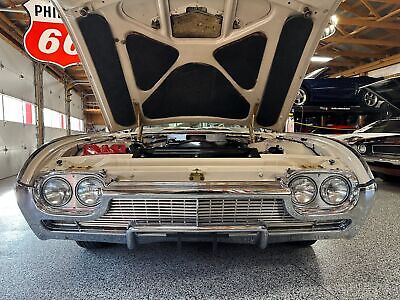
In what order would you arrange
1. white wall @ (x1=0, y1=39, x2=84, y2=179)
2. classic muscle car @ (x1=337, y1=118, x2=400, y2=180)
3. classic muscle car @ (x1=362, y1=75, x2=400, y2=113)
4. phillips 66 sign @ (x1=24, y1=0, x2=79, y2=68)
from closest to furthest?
classic muscle car @ (x1=362, y1=75, x2=400, y2=113) → classic muscle car @ (x1=337, y1=118, x2=400, y2=180) → phillips 66 sign @ (x1=24, y1=0, x2=79, y2=68) → white wall @ (x1=0, y1=39, x2=84, y2=179)

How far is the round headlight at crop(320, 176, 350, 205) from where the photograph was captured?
59.4 inches

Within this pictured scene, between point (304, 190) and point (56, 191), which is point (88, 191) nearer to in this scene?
point (56, 191)

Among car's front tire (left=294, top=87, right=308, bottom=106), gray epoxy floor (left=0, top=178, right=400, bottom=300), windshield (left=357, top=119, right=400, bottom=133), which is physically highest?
car's front tire (left=294, top=87, right=308, bottom=106)

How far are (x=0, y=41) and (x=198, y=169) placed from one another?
6.63 metres

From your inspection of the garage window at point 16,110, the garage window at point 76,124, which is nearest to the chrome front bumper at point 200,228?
the garage window at point 16,110

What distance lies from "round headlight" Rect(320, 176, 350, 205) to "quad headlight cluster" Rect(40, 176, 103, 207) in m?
1.06

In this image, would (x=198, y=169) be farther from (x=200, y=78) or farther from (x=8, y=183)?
(x=8, y=183)

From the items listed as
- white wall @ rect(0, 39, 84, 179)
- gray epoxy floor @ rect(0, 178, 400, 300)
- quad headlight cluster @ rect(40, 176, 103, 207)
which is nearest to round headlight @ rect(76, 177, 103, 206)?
quad headlight cluster @ rect(40, 176, 103, 207)

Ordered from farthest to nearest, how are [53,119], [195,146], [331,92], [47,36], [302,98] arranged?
[53,119], [331,92], [302,98], [47,36], [195,146]

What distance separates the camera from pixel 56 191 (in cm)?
149

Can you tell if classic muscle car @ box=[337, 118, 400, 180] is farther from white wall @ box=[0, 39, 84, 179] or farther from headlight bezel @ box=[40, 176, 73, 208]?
white wall @ box=[0, 39, 84, 179]

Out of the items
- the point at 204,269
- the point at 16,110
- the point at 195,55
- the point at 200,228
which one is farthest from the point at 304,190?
the point at 16,110

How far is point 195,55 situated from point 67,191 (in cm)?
116

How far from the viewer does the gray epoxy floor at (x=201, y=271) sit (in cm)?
154
